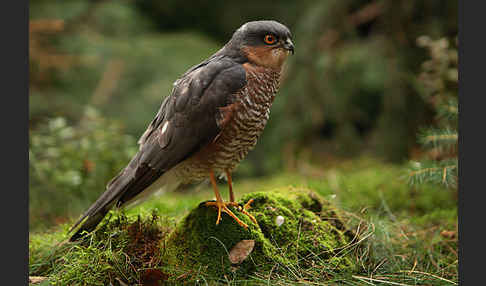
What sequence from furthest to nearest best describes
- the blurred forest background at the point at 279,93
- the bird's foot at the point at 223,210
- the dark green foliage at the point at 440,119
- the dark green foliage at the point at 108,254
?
1. the blurred forest background at the point at 279,93
2. the dark green foliage at the point at 440,119
3. the bird's foot at the point at 223,210
4. the dark green foliage at the point at 108,254

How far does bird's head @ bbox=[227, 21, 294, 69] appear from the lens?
283cm

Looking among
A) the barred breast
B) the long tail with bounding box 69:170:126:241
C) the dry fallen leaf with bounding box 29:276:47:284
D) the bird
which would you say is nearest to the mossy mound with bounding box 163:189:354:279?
the bird

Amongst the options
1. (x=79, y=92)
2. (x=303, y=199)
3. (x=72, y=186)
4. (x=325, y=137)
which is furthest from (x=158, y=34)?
(x=303, y=199)

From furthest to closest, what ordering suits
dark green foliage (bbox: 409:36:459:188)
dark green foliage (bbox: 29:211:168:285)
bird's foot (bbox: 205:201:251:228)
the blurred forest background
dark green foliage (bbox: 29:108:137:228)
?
the blurred forest background → dark green foliage (bbox: 29:108:137:228) → dark green foliage (bbox: 409:36:459:188) → bird's foot (bbox: 205:201:251:228) → dark green foliage (bbox: 29:211:168:285)

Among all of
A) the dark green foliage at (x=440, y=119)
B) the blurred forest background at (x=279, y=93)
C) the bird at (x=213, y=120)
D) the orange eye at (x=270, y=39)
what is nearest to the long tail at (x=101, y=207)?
the bird at (x=213, y=120)

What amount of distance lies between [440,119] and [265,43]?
342cm

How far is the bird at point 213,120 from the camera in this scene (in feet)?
8.98

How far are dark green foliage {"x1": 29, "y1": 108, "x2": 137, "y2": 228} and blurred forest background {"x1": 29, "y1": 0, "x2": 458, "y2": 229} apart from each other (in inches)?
0.4

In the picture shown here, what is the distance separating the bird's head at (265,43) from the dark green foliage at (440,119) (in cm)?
141

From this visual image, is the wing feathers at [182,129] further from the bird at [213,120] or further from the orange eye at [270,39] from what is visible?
the orange eye at [270,39]

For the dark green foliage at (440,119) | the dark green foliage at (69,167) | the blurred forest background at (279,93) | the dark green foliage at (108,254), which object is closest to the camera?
the dark green foliage at (108,254)

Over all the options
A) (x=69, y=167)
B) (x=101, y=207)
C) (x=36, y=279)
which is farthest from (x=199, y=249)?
(x=69, y=167)

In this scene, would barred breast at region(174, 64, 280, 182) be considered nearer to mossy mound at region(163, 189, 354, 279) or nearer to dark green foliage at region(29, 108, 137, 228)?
mossy mound at region(163, 189, 354, 279)

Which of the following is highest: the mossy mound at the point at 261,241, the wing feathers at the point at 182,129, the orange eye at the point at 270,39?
the orange eye at the point at 270,39
